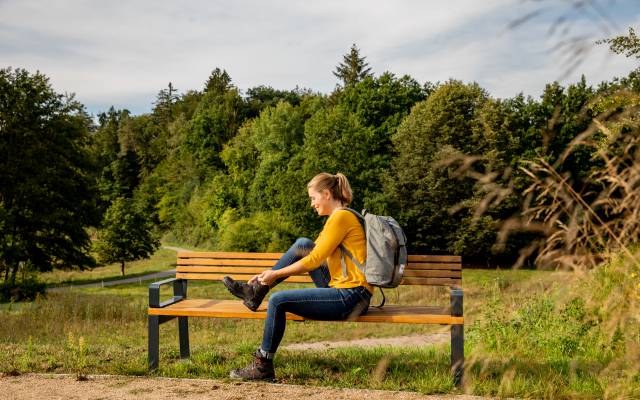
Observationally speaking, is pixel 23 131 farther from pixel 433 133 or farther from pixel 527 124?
pixel 527 124

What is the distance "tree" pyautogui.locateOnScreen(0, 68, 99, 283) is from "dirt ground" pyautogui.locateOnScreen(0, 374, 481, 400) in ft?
76.4

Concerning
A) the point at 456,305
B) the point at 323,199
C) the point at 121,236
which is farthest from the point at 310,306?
the point at 121,236

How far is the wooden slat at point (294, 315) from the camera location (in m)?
4.55

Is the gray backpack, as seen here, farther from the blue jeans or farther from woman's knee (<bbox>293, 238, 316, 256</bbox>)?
woman's knee (<bbox>293, 238, 316, 256</bbox>)

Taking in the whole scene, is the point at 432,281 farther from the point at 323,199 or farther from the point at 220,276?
the point at 220,276

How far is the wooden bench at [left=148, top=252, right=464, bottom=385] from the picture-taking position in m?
4.59

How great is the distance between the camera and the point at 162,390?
437cm

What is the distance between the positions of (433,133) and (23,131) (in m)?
19.6

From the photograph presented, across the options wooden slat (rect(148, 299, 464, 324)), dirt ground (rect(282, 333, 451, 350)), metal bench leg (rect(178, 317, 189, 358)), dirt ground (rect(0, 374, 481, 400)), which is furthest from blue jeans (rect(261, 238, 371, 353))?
dirt ground (rect(282, 333, 451, 350))

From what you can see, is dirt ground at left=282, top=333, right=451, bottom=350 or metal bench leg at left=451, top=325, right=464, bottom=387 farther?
dirt ground at left=282, top=333, right=451, bottom=350

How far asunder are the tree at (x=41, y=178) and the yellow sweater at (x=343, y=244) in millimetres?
24287

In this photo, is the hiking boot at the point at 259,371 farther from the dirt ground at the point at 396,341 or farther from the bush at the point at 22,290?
the bush at the point at 22,290

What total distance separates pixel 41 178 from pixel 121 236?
5.58 meters

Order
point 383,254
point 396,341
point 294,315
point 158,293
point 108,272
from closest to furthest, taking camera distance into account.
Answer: point 383,254
point 294,315
point 158,293
point 396,341
point 108,272
